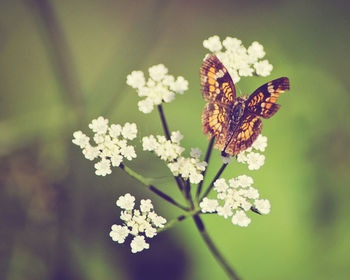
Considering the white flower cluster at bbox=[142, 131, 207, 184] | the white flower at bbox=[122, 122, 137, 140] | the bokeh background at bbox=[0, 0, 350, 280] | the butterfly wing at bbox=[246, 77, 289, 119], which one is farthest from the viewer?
the bokeh background at bbox=[0, 0, 350, 280]

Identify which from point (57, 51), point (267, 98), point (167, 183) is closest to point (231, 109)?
point (267, 98)

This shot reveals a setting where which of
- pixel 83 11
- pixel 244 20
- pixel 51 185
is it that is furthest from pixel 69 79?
pixel 244 20

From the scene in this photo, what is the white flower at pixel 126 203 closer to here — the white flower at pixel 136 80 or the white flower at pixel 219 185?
the white flower at pixel 219 185

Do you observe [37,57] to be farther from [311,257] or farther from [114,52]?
[311,257]

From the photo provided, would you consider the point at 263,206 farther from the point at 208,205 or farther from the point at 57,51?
the point at 57,51

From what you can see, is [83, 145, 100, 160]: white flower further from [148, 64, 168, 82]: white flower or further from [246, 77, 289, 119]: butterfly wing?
[246, 77, 289, 119]: butterfly wing

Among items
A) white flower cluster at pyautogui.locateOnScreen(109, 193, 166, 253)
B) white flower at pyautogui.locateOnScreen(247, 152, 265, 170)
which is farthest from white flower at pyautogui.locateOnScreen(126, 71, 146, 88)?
white flower at pyautogui.locateOnScreen(247, 152, 265, 170)

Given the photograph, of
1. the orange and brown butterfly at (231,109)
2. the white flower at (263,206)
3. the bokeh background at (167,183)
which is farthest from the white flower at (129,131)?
the white flower at (263,206)

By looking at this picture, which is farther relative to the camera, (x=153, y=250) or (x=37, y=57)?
(x=37, y=57)
